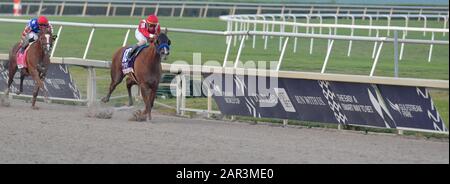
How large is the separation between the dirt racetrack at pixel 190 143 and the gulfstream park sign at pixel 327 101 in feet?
0.59

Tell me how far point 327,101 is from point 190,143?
7.08ft

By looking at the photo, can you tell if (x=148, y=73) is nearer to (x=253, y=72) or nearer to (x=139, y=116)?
(x=139, y=116)

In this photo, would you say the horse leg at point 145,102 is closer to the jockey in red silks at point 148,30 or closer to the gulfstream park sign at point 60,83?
the jockey in red silks at point 148,30

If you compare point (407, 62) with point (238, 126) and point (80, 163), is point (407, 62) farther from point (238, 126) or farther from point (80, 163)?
point (80, 163)

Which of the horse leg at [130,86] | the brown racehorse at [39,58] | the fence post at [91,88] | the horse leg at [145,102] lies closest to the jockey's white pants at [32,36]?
the brown racehorse at [39,58]

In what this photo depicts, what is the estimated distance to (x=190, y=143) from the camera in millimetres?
11102

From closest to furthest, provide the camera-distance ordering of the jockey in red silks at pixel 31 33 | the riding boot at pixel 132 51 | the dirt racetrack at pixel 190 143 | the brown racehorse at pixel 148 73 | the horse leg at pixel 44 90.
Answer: the dirt racetrack at pixel 190 143
the brown racehorse at pixel 148 73
the riding boot at pixel 132 51
the horse leg at pixel 44 90
the jockey in red silks at pixel 31 33

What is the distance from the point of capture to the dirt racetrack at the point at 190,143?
32.3 ft

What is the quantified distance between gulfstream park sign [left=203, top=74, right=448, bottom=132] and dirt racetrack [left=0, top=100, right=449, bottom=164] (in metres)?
0.18

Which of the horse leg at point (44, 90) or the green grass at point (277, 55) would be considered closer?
the horse leg at point (44, 90)

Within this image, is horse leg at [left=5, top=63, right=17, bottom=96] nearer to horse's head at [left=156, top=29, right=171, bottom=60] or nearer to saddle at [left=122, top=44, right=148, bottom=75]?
saddle at [left=122, top=44, right=148, bottom=75]

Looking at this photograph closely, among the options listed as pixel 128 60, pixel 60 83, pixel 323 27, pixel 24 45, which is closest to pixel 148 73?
pixel 128 60
